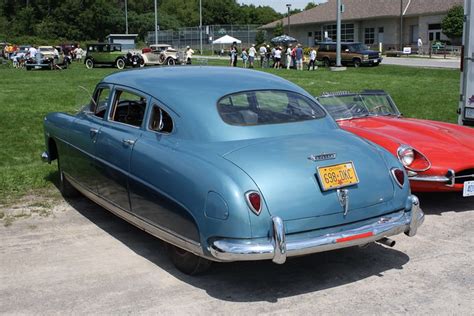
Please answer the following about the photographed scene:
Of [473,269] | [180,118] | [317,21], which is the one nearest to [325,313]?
[473,269]

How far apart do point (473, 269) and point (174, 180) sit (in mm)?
2386

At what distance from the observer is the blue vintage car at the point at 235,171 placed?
384 cm

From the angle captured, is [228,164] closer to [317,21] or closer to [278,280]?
[278,280]

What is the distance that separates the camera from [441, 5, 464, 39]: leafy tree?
163ft

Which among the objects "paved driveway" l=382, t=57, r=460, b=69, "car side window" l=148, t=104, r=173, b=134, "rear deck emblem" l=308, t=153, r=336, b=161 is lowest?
"rear deck emblem" l=308, t=153, r=336, b=161

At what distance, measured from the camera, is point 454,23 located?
49.9m

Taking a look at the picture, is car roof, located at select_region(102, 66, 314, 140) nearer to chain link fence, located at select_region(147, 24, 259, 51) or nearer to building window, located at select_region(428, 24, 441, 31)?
building window, located at select_region(428, 24, 441, 31)

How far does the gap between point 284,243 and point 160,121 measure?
1584mm

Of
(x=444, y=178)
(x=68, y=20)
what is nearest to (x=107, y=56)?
(x=444, y=178)

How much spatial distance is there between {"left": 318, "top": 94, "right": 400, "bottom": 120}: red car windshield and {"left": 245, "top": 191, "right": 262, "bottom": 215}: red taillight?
157 inches

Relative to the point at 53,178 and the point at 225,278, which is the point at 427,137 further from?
the point at 53,178

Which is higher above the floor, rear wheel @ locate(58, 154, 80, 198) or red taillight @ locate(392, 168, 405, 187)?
red taillight @ locate(392, 168, 405, 187)

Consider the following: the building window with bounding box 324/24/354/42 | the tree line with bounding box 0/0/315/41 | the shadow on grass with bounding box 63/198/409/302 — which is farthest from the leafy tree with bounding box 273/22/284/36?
the shadow on grass with bounding box 63/198/409/302

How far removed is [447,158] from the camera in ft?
20.1
